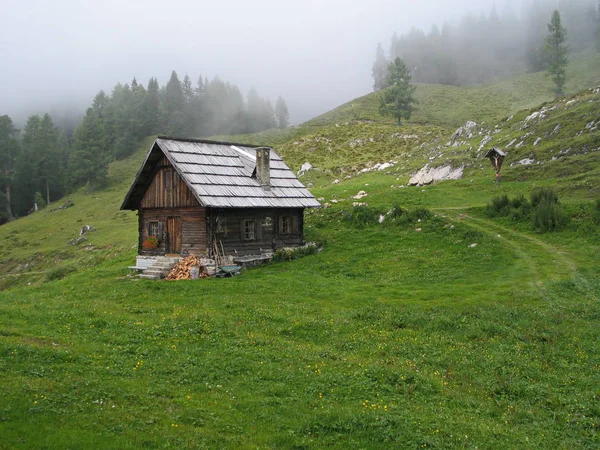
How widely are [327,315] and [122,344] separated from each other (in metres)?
8.44

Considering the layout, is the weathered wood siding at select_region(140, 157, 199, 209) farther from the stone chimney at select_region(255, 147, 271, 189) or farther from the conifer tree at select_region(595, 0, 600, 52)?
the conifer tree at select_region(595, 0, 600, 52)

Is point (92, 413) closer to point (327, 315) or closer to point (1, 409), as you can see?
point (1, 409)

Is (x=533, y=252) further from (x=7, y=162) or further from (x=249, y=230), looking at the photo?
(x=7, y=162)

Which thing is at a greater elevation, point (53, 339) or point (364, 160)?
point (364, 160)

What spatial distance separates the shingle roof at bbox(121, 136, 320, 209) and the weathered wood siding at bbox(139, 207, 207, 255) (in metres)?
1.67

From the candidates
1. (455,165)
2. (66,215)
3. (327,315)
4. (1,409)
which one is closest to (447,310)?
(327,315)

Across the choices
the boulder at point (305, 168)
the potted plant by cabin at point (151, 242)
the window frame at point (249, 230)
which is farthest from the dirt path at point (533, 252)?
the boulder at point (305, 168)

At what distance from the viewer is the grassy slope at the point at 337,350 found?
10484 millimetres

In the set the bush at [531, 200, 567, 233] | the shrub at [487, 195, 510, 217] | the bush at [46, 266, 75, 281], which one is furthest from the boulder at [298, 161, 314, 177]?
the bush at [531, 200, 567, 233]

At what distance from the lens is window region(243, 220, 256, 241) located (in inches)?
1361

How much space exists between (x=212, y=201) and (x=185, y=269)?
4685mm

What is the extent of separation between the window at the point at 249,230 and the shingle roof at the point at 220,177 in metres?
1.86

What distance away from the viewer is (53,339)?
1577cm

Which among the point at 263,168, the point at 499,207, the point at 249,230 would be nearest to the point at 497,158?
the point at 499,207
